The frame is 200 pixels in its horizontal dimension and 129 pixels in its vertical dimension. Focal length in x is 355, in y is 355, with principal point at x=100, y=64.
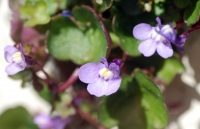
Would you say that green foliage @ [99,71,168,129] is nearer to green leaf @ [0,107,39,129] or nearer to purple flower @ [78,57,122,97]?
purple flower @ [78,57,122,97]

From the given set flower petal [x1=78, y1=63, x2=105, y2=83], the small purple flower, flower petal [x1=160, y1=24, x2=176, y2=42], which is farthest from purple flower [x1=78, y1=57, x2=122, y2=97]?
the small purple flower

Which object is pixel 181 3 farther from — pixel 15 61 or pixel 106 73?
pixel 15 61

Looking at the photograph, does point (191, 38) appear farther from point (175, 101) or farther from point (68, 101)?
point (68, 101)

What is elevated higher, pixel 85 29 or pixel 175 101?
pixel 85 29

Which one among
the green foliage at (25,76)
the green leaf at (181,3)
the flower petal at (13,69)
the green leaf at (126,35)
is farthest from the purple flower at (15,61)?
the green leaf at (181,3)

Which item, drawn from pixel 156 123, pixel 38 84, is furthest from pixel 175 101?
pixel 38 84

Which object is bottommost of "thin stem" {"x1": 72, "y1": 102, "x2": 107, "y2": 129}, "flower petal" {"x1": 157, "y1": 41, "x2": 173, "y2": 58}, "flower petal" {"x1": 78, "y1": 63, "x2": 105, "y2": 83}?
"thin stem" {"x1": 72, "y1": 102, "x2": 107, "y2": 129}

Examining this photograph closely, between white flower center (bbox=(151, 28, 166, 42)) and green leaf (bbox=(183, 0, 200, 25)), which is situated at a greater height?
green leaf (bbox=(183, 0, 200, 25))
